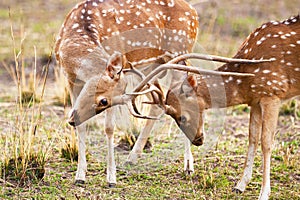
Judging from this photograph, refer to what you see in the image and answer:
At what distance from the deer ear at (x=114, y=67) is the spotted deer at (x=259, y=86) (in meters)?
0.46

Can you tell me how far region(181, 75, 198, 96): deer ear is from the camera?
19.3ft

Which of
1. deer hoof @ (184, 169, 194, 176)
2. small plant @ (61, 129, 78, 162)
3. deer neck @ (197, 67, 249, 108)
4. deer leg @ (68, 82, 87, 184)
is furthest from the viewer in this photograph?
small plant @ (61, 129, 78, 162)

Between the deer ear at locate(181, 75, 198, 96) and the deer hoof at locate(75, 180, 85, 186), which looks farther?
the deer hoof at locate(75, 180, 85, 186)

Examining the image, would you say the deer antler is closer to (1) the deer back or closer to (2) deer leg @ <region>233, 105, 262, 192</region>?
(1) the deer back

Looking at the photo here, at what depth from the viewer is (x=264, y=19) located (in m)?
14.1

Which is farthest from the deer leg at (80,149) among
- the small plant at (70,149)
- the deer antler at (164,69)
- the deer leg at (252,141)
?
the deer leg at (252,141)

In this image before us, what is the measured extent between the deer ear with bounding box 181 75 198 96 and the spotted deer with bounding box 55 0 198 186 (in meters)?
0.56

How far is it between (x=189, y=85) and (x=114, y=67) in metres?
0.77

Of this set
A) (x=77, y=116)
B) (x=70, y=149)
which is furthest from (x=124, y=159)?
(x=77, y=116)

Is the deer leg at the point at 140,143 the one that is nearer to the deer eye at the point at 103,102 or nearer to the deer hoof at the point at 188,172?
the deer hoof at the point at 188,172

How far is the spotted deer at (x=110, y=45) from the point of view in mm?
5703

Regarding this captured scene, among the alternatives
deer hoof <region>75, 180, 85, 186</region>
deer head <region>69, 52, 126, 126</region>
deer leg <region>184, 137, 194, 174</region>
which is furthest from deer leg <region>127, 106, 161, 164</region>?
deer head <region>69, 52, 126, 126</region>

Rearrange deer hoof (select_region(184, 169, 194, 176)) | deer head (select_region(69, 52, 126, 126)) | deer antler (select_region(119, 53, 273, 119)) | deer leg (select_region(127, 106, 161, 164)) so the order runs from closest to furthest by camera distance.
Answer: deer antler (select_region(119, 53, 273, 119)), deer head (select_region(69, 52, 126, 126)), deer hoof (select_region(184, 169, 194, 176)), deer leg (select_region(127, 106, 161, 164))

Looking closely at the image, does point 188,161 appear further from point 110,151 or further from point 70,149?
point 70,149
